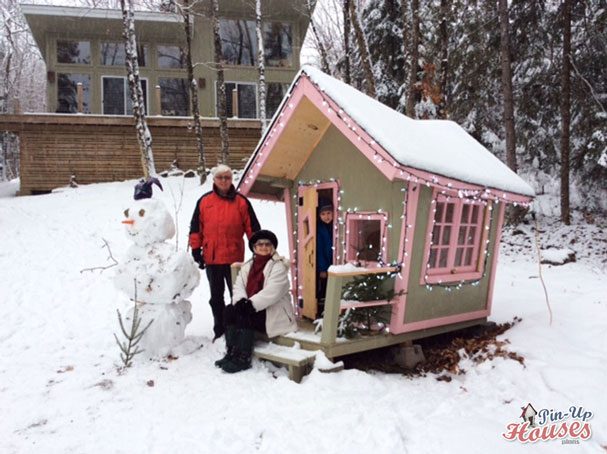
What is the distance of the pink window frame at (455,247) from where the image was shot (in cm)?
508

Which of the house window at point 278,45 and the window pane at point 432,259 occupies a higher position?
the house window at point 278,45

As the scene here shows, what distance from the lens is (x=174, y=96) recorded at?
19750mm

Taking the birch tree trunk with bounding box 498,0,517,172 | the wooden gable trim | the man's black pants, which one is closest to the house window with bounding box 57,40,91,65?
the birch tree trunk with bounding box 498,0,517,172

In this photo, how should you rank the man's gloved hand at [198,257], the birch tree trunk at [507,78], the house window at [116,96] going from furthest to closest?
the house window at [116,96] < the birch tree trunk at [507,78] < the man's gloved hand at [198,257]

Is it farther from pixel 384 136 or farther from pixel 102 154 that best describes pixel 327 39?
pixel 384 136

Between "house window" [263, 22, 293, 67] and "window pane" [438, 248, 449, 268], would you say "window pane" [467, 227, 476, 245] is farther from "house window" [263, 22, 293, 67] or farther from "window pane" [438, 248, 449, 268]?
"house window" [263, 22, 293, 67]

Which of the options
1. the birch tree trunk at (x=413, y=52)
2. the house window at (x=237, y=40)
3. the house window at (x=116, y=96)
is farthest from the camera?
the house window at (x=237, y=40)

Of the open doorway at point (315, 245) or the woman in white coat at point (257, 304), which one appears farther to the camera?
the open doorway at point (315, 245)

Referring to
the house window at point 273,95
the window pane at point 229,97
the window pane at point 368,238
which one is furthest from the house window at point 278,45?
the window pane at point 368,238

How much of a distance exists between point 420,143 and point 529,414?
2806 mm

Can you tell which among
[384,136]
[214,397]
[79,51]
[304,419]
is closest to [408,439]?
[304,419]

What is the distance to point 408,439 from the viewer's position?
11.1 feet

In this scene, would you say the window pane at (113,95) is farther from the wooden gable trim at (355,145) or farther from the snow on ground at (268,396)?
the wooden gable trim at (355,145)

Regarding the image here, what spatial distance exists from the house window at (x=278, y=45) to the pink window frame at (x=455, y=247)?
1603 centimetres
